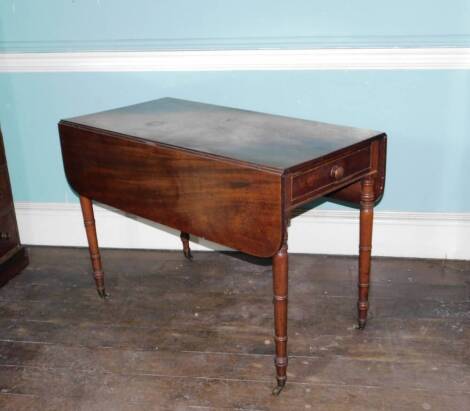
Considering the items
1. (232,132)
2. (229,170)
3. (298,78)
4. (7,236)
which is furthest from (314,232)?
(7,236)

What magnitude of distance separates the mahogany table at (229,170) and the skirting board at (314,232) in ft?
1.93

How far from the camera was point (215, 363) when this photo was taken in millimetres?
2023

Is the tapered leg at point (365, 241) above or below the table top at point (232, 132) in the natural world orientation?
below

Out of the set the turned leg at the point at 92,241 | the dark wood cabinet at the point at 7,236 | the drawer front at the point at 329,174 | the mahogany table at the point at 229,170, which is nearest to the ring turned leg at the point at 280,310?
the mahogany table at the point at 229,170

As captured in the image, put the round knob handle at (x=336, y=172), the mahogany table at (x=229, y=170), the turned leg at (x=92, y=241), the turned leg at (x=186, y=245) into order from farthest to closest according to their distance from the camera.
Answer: the turned leg at (x=186, y=245)
the turned leg at (x=92, y=241)
the round knob handle at (x=336, y=172)
the mahogany table at (x=229, y=170)

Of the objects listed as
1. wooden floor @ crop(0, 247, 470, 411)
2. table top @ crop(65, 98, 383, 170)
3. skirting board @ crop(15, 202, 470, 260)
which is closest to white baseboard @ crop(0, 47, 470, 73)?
table top @ crop(65, 98, 383, 170)

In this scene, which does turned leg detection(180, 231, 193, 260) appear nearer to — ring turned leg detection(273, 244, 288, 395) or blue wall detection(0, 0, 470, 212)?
blue wall detection(0, 0, 470, 212)

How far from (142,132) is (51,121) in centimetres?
98

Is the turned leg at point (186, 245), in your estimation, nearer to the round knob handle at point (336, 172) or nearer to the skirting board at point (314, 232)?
the skirting board at point (314, 232)

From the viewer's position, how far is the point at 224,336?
2.18 m

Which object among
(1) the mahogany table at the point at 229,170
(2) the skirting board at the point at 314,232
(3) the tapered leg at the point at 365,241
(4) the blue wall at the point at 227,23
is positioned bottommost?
(2) the skirting board at the point at 314,232

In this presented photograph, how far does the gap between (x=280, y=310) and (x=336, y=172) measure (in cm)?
44

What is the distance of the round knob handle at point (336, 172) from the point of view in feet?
5.75

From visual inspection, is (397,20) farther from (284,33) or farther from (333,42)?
(284,33)
